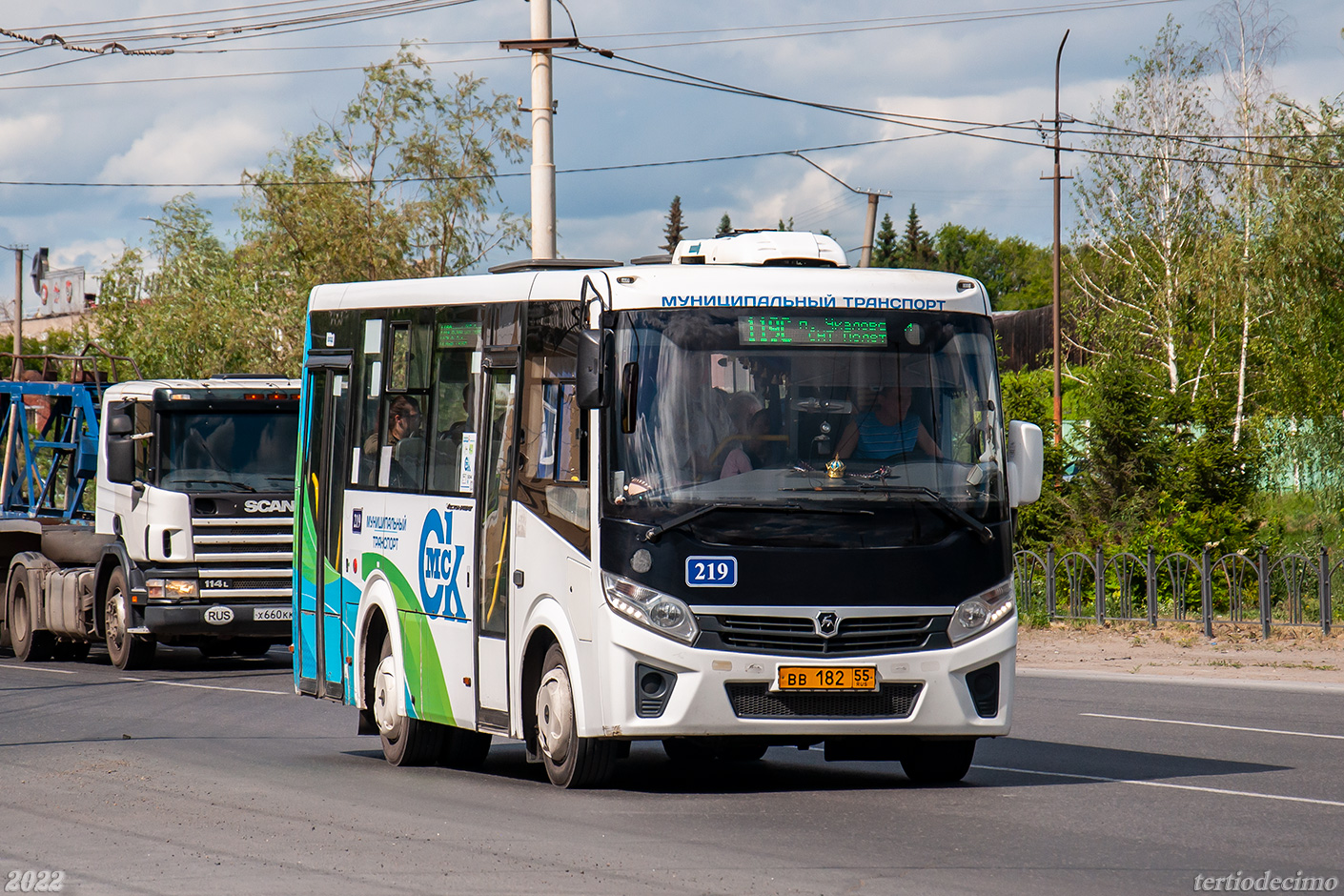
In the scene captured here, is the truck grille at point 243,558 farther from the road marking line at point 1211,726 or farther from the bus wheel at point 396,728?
the road marking line at point 1211,726

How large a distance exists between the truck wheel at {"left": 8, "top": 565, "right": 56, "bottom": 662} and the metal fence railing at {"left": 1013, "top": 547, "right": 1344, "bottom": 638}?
13.6m

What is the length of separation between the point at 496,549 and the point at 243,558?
1080cm

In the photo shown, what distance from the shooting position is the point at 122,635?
22312 mm

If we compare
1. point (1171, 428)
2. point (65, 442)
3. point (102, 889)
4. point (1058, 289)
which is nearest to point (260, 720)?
point (102, 889)

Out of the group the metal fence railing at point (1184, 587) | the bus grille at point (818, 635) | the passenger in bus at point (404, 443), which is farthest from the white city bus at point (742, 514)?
the metal fence railing at point (1184, 587)

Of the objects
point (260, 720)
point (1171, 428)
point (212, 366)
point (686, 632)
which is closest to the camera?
point (686, 632)

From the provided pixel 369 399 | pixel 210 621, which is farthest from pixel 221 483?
pixel 369 399

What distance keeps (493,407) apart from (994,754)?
4.24 meters

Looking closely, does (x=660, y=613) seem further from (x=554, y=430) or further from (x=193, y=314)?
(x=193, y=314)

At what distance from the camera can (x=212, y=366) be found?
42844 millimetres

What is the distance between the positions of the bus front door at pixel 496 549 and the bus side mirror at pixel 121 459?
10450 millimetres

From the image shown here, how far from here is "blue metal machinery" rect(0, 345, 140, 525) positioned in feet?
79.9

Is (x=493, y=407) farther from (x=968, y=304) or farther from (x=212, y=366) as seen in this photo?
(x=212, y=366)

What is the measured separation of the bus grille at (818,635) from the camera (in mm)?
9938
